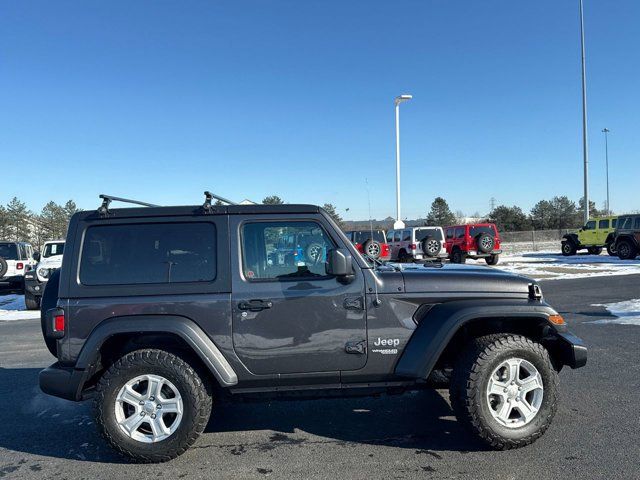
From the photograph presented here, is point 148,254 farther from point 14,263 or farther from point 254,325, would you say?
point 14,263

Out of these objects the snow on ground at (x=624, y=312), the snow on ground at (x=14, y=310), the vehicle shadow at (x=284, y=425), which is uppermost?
the snow on ground at (x=624, y=312)

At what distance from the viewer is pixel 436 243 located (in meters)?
21.1

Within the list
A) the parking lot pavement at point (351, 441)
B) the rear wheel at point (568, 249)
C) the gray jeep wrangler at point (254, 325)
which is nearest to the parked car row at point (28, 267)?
the parking lot pavement at point (351, 441)

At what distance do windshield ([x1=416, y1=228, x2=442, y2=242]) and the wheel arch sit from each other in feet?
60.5

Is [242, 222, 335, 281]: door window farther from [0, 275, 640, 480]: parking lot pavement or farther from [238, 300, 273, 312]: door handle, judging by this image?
[0, 275, 640, 480]: parking lot pavement

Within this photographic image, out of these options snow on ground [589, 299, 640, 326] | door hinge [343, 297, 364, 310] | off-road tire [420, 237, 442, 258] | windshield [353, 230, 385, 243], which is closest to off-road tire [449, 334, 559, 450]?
door hinge [343, 297, 364, 310]

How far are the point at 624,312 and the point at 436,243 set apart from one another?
1199 cm

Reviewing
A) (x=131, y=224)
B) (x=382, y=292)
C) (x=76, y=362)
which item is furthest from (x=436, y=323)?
(x=76, y=362)

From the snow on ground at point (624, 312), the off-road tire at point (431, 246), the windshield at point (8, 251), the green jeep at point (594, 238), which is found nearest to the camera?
the snow on ground at point (624, 312)

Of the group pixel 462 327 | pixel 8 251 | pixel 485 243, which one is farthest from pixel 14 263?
pixel 485 243

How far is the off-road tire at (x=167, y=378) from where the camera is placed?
3.53m

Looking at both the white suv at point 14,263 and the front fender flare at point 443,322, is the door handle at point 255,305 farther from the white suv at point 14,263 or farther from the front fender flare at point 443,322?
the white suv at point 14,263

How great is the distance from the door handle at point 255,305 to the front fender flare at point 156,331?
371 millimetres

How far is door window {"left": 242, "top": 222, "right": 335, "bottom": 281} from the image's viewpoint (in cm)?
372
